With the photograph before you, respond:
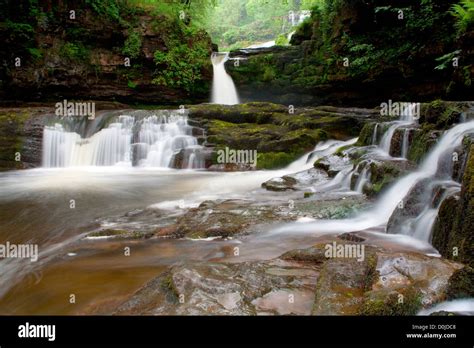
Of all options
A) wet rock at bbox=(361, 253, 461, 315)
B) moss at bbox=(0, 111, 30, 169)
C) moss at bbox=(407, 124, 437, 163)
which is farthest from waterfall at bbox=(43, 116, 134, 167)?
wet rock at bbox=(361, 253, 461, 315)

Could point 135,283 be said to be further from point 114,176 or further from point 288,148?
point 288,148

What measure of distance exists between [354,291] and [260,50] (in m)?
18.6

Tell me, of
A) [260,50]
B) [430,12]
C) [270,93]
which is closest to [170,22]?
[260,50]

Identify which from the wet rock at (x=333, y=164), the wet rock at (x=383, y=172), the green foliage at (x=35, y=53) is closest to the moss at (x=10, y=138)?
Answer: the green foliage at (x=35, y=53)

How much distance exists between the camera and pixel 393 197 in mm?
5828

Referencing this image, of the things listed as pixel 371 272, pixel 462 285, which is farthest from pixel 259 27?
pixel 462 285

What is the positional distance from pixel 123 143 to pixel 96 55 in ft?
22.7

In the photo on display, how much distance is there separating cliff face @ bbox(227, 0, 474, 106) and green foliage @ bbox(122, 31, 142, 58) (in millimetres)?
4620

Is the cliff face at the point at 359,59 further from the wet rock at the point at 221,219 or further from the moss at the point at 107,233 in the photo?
the moss at the point at 107,233

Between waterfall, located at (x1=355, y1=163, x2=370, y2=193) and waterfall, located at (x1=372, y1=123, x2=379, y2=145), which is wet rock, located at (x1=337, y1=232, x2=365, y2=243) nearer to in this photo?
waterfall, located at (x1=355, y1=163, x2=370, y2=193)

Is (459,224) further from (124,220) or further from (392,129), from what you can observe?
(392,129)

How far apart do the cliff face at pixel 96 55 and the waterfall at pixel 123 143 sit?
5.11 m

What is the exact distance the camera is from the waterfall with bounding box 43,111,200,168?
13062 mm

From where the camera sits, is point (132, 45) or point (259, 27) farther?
point (259, 27)
